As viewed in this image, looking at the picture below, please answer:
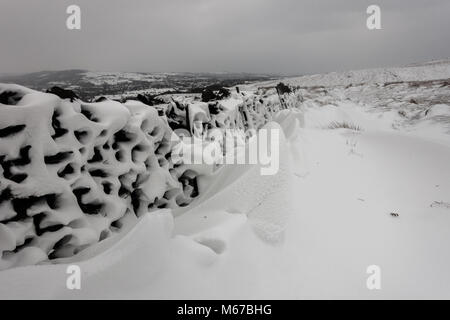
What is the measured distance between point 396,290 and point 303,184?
77.0 inches

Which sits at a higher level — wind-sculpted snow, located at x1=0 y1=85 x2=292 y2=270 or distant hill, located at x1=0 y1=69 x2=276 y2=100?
distant hill, located at x1=0 y1=69 x2=276 y2=100

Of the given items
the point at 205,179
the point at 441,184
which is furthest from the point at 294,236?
the point at 441,184

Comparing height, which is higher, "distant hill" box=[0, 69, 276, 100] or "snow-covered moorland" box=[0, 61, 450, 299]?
"distant hill" box=[0, 69, 276, 100]

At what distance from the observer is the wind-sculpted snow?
1.70 m

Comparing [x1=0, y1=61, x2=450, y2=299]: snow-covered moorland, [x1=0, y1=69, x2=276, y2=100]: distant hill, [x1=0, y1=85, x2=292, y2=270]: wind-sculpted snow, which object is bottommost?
[x1=0, y1=61, x2=450, y2=299]: snow-covered moorland

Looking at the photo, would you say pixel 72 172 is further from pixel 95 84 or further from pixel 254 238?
pixel 95 84

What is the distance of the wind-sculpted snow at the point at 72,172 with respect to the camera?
1701 millimetres

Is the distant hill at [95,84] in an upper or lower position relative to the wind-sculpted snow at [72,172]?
upper

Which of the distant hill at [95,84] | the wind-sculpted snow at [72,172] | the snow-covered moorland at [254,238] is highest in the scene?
Result: the distant hill at [95,84]

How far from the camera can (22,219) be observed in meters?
1.79

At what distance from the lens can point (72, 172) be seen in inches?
79.7

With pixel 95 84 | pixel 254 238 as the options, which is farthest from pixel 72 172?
pixel 95 84

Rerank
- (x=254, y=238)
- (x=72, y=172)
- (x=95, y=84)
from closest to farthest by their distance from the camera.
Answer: (x=72, y=172) → (x=254, y=238) → (x=95, y=84)

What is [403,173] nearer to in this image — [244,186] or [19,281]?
[244,186]
